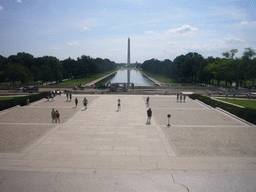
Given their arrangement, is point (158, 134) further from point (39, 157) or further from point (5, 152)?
point (5, 152)

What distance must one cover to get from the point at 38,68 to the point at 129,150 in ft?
225

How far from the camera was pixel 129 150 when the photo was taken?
12.2m

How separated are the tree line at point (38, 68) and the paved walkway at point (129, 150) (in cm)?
4619

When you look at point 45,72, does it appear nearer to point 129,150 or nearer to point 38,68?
point 38,68

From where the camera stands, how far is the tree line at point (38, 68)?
6021cm

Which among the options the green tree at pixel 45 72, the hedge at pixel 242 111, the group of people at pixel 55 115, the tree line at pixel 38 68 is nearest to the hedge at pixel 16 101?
the group of people at pixel 55 115

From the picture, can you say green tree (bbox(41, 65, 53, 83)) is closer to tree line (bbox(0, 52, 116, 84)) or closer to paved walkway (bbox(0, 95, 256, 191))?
A: tree line (bbox(0, 52, 116, 84))

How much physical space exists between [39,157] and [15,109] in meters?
16.4

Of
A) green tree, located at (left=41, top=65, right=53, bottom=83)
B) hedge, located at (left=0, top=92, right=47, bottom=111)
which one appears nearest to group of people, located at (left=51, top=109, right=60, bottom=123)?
hedge, located at (left=0, top=92, right=47, bottom=111)

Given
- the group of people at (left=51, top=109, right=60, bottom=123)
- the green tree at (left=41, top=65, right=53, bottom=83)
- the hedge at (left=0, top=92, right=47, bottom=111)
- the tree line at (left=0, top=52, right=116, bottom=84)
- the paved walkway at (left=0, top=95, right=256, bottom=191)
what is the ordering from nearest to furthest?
the paved walkway at (left=0, top=95, right=256, bottom=191) → the group of people at (left=51, top=109, right=60, bottom=123) → the hedge at (left=0, top=92, right=47, bottom=111) → the tree line at (left=0, top=52, right=116, bottom=84) → the green tree at (left=41, top=65, right=53, bottom=83)

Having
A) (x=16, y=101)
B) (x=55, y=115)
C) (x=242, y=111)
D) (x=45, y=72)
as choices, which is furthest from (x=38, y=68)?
(x=242, y=111)

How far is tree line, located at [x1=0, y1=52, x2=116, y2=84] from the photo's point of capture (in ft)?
198

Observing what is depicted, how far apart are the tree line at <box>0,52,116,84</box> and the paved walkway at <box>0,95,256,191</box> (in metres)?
46.2

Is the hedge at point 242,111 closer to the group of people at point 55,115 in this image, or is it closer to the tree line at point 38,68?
the group of people at point 55,115
